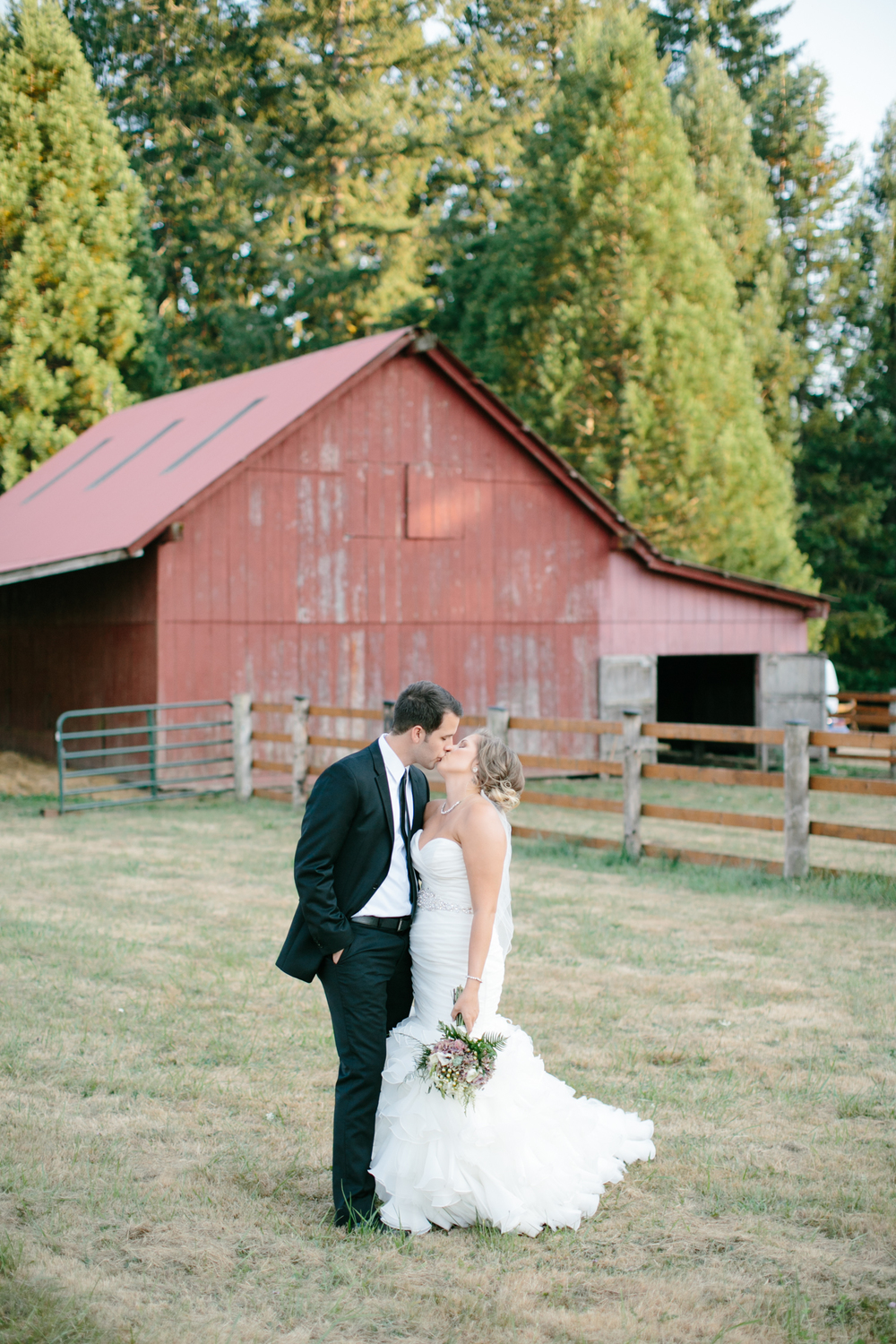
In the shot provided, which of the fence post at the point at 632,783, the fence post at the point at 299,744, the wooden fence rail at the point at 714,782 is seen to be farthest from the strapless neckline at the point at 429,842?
the fence post at the point at 299,744

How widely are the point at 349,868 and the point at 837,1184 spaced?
6.41 ft

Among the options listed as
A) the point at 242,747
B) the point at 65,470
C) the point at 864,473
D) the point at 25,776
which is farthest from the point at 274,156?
the point at 242,747

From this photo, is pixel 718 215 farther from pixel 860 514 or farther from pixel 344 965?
pixel 344 965

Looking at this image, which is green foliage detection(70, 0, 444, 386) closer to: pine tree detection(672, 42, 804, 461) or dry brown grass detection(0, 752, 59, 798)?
pine tree detection(672, 42, 804, 461)

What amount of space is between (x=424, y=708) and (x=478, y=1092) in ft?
4.06

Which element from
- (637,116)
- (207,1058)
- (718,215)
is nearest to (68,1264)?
(207,1058)

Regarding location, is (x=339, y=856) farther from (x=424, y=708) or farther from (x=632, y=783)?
(x=632, y=783)

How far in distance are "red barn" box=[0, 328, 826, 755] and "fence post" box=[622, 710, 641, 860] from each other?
679cm

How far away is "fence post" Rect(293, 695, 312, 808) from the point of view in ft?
46.3

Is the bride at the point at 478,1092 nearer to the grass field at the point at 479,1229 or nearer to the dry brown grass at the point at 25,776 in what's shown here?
the grass field at the point at 479,1229

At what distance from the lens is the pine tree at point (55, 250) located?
2866 cm

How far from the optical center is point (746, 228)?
116 ft

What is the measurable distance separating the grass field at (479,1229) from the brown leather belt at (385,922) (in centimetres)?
94

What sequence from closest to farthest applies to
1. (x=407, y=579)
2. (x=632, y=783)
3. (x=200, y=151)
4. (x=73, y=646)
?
(x=632, y=783) < (x=407, y=579) < (x=73, y=646) < (x=200, y=151)
